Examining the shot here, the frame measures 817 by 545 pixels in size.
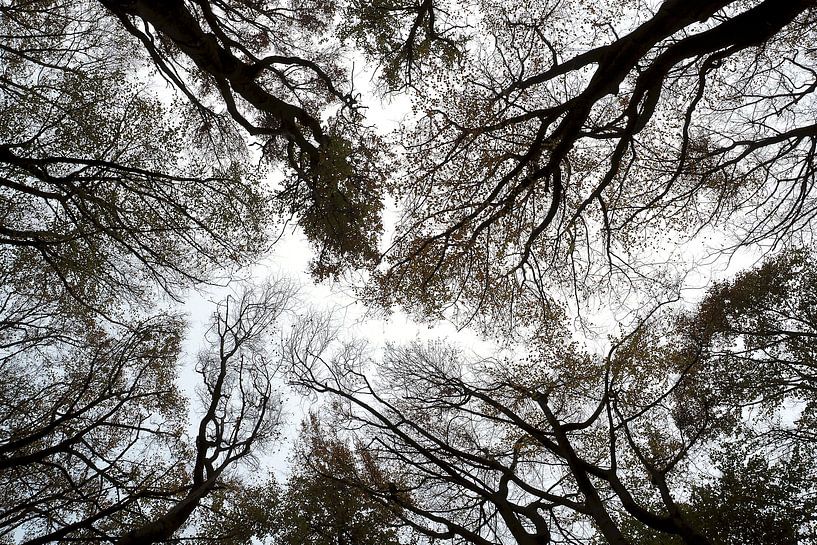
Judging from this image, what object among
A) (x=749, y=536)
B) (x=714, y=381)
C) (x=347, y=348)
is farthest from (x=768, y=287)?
(x=347, y=348)

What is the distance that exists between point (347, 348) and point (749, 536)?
29.8 ft

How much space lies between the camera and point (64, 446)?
5422 mm

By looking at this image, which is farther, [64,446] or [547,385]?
[547,385]

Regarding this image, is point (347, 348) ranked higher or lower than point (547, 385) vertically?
higher

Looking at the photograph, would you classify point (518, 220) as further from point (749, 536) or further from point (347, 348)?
point (749, 536)

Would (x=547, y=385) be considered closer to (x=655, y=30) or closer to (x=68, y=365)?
(x=655, y=30)

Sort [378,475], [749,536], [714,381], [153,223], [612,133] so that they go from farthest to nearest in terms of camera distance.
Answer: [378,475]
[714,381]
[749,536]
[153,223]
[612,133]

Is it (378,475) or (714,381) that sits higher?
(378,475)

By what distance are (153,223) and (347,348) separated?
18.2 ft

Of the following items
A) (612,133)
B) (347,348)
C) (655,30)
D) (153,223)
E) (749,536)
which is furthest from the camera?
(347,348)

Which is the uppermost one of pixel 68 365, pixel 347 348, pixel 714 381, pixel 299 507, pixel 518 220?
pixel 68 365

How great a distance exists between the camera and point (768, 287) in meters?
10.8

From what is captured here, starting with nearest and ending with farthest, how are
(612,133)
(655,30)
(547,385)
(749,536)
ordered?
1. (655,30)
2. (612,133)
3. (749,536)
4. (547,385)

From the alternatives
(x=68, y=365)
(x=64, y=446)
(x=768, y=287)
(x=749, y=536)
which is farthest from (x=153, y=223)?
(x=768, y=287)
